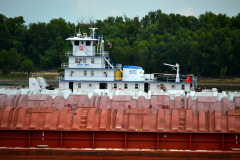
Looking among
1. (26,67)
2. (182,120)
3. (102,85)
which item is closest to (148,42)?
(26,67)

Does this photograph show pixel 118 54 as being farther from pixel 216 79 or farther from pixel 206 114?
pixel 206 114

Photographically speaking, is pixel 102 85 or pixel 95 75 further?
pixel 102 85


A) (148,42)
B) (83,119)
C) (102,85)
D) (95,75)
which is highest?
(148,42)

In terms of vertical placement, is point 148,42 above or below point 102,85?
above

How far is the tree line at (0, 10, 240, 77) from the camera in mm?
71000

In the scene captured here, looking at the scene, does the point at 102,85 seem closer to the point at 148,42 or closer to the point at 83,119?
the point at 83,119

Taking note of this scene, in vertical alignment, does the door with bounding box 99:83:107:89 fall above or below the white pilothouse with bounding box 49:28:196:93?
below

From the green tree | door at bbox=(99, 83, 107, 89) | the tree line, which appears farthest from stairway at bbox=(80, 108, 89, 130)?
the green tree

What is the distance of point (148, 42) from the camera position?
83.2 metres

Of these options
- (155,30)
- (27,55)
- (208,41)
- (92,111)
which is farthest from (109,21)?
(92,111)

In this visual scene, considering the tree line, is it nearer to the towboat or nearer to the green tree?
the green tree

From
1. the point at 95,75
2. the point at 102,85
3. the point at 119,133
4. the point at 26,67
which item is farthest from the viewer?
the point at 26,67

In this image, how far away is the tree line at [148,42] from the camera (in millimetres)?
71000

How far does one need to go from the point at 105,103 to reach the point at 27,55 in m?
69.8
